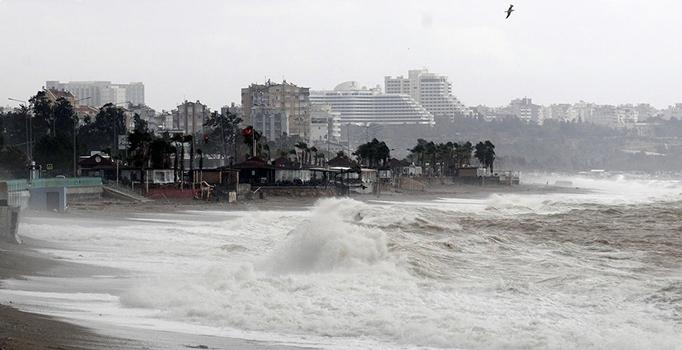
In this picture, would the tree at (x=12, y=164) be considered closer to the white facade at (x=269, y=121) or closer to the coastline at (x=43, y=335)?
the coastline at (x=43, y=335)

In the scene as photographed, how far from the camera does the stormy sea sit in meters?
15.7

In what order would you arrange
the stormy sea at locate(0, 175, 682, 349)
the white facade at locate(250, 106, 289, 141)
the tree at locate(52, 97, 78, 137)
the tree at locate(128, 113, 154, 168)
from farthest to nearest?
1. the white facade at locate(250, 106, 289, 141)
2. the tree at locate(52, 97, 78, 137)
3. the tree at locate(128, 113, 154, 168)
4. the stormy sea at locate(0, 175, 682, 349)

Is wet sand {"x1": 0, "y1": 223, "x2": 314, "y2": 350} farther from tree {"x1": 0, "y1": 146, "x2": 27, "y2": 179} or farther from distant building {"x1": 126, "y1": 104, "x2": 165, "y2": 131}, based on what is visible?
distant building {"x1": 126, "y1": 104, "x2": 165, "y2": 131}

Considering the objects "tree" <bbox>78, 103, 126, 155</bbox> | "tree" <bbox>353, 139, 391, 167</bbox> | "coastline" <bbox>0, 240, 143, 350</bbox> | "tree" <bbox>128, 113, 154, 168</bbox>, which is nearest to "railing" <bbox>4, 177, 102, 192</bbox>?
"tree" <bbox>128, 113, 154, 168</bbox>

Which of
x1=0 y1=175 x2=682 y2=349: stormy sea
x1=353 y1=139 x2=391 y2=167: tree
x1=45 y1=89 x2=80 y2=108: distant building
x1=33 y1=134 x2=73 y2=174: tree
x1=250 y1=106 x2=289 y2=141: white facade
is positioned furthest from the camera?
x1=250 y1=106 x2=289 y2=141: white facade

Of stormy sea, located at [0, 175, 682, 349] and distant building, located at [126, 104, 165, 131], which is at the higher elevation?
distant building, located at [126, 104, 165, 131]

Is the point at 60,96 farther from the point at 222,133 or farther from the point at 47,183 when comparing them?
the point at 47,183

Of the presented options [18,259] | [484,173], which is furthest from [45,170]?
[484,173]

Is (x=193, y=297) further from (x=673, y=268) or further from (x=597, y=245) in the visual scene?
(x=597, y=245)

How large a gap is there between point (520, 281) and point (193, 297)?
6.82 m

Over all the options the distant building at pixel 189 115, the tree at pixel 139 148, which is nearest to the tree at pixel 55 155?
the tree at pixel 139 148

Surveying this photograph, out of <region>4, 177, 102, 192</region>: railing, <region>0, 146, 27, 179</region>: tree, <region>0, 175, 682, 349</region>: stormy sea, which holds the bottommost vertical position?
<region>0, 175, 682, 349</region>: stormy sea

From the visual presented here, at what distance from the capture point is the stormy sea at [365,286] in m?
15.7

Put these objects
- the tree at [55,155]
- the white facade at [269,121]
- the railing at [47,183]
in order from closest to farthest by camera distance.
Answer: the railing at [47,183], the tree at [55,155], the white facade at [269,121]
